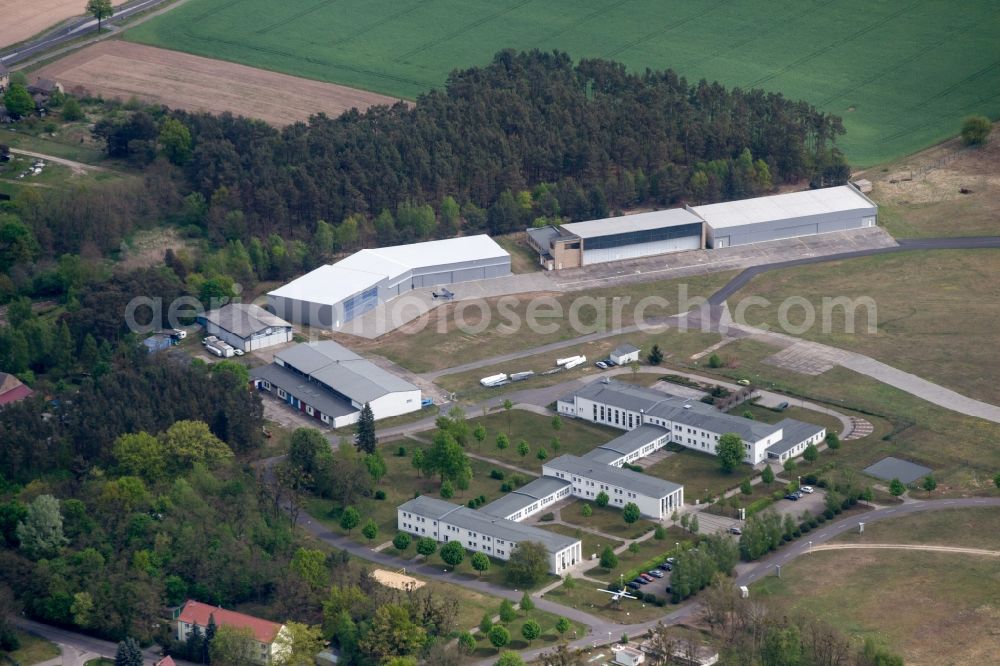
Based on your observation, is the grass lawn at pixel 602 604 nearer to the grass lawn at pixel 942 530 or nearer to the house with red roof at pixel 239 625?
the grass lawn at pixel 942 530

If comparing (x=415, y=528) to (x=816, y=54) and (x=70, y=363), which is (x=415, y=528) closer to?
(x=70, y=363)

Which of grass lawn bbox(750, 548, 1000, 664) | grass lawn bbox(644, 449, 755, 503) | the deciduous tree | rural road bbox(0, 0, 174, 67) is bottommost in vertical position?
grass lawn bbox(750, 548, 1000, 664)

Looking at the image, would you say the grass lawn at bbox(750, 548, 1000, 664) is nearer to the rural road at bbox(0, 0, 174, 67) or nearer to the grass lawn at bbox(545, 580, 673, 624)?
the grass lawn at bbox(545, 580, 673, 624)

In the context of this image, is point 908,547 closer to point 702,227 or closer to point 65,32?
point 702,227

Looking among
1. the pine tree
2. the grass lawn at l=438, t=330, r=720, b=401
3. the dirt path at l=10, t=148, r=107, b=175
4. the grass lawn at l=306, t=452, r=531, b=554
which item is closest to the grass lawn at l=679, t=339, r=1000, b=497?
the grass lawn at l=438, t=330, r=720, b=401

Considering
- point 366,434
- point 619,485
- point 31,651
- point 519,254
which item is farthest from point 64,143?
point 31,651
